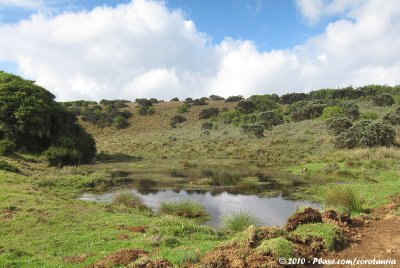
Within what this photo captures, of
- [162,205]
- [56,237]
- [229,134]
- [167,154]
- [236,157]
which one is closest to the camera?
[56,237]

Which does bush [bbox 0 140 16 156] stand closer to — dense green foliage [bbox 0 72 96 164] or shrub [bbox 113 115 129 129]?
dense green foliage [bbox 0 72 96 164]

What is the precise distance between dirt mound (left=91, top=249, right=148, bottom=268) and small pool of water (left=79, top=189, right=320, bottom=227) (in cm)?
683

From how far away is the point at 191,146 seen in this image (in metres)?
55.9

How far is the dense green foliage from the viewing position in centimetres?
3853

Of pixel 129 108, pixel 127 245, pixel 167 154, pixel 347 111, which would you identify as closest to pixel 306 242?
pixel 127 245

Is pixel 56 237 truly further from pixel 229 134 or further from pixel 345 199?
pixel 229 134

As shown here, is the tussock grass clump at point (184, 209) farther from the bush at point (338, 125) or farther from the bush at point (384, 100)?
the bush at point (384, 100)

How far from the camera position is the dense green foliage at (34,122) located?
3853cm

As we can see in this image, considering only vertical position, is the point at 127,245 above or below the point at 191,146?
below

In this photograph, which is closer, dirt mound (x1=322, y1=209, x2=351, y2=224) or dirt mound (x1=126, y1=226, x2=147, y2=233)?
dirt mound (x1=322, y1=209, x2=351, y2=224)

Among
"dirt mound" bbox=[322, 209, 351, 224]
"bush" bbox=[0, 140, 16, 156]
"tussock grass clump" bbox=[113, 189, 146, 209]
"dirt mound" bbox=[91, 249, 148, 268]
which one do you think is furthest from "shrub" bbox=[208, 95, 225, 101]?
"dirt mound" bbox=[91, 249, 148, 268]

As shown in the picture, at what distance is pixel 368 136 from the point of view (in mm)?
38156

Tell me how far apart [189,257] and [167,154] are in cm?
3993

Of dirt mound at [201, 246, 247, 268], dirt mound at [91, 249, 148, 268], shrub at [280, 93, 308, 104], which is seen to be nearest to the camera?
dirt mound at [201, 246, 247, 268]
